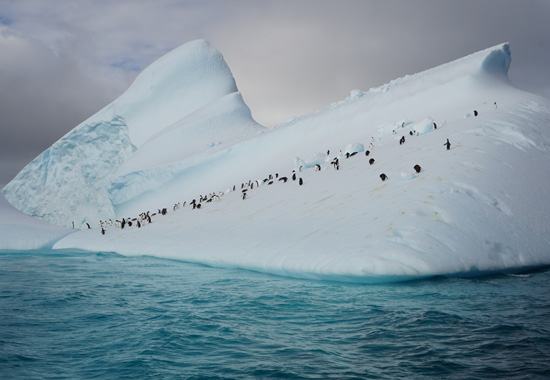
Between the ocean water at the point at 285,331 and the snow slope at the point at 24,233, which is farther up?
the snow slope at the point at 24,233

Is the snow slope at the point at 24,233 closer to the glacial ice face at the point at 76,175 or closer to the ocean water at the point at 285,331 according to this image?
the glacial ice face at the point at 76,175

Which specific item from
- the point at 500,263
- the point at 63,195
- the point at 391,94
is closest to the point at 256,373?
the point at 500,263

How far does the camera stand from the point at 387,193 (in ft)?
39.5

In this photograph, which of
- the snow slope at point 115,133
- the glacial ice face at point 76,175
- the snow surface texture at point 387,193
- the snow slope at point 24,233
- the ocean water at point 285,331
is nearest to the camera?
the ocean water at point 285,331

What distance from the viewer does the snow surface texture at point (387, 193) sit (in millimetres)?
9250

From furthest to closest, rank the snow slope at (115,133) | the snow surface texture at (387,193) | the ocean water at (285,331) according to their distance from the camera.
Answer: the snow slope at (115,133) < the snow surface texture at (387,193) < the ocean water at (285,331)

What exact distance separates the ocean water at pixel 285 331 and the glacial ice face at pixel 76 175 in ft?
100

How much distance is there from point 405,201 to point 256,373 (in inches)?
274

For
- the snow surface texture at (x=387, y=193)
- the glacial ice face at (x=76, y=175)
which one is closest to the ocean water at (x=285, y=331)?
the snow surface texture at (x=387, y=193)

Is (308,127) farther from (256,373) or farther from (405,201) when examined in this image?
(256,373)

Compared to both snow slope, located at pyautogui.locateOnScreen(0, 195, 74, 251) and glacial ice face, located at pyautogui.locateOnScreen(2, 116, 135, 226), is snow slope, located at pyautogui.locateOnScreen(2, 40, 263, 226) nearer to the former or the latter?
glacial ice face, located at pyautogui.locateOnScreen(2, 116, 135, 226)

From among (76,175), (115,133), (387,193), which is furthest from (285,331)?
(76,175)

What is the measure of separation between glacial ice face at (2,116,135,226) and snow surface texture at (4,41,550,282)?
10.4m

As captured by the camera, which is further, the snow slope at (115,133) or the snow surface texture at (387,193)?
the snow slope at (115,133)
